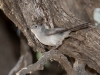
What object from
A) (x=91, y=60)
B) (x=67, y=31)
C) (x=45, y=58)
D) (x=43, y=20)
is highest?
(x=43, y=20)

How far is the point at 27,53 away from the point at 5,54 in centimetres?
55

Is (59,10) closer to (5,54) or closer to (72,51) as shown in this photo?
(72,51)

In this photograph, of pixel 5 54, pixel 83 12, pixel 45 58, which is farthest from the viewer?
pixel 5 54

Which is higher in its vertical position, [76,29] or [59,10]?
[59,10]

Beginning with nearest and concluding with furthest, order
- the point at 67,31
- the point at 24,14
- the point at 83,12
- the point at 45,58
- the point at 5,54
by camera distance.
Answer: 1. the point at 45,58
2. the point at 67,31
3. the point at 24,14
4. the point at 83,12
5. the point at 5,54

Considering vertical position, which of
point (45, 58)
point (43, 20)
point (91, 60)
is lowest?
point (91, 60)

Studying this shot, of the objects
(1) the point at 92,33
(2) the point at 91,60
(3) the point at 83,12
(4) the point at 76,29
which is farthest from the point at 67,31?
(3) the point at 83,12

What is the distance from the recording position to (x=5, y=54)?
109 inches

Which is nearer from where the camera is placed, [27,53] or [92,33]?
[92,33]

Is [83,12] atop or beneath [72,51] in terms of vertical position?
atop

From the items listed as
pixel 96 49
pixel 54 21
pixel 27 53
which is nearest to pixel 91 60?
pixel 96 49

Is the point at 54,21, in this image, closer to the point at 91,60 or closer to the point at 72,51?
the point at 72,51

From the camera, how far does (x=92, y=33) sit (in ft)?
5.34

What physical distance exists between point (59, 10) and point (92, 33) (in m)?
0.29
